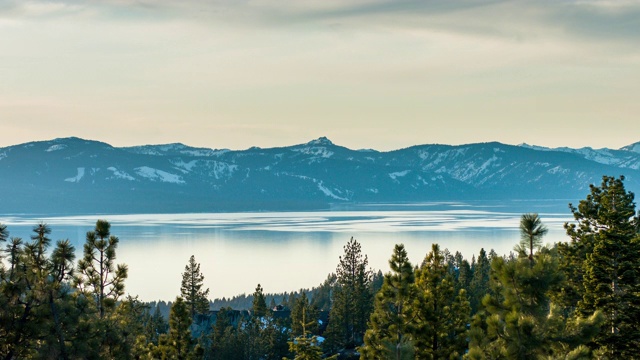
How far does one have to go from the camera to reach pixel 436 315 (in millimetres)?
29125

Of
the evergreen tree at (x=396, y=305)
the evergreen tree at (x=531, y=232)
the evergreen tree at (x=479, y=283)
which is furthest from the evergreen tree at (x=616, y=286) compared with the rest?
the evergreen tree at (x=479, y=283)

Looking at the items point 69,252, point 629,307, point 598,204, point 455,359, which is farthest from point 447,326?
point 69,252

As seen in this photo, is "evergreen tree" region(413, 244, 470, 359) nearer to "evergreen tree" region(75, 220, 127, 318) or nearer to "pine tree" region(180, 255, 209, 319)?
"evergreen tree" region(75, 220, 127, 318)

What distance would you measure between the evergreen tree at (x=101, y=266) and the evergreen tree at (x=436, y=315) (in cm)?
1160

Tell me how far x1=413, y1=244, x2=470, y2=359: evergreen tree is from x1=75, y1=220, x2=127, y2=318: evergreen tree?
11595 mm

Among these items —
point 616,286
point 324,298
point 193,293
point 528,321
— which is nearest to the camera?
point 528,321

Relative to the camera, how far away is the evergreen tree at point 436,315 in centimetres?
2886

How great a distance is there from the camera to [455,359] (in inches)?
1086

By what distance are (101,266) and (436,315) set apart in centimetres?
1312

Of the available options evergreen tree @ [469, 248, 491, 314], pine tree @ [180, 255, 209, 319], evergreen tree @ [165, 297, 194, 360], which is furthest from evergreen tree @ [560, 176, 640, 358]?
pine tree @ [180, 255, 209, 319]

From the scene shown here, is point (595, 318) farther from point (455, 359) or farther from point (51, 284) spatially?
point (51, 284)

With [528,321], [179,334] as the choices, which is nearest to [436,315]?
[179,334]

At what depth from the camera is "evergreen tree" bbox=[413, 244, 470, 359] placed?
94.7 ft

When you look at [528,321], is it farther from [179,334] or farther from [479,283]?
[479,283]
